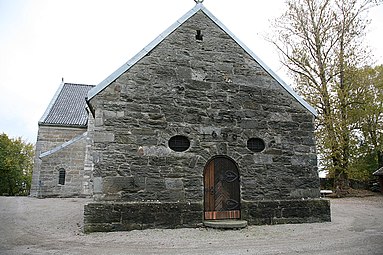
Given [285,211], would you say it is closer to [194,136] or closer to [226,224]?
[226,224]

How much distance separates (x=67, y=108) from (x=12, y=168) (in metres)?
9.32

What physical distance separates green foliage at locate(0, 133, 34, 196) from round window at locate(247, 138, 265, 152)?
23.9 metres

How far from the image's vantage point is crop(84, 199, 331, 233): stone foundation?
22.6 feet

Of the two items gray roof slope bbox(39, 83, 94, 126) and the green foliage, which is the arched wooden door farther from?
the green foliage

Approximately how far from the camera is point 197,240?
6129 mm

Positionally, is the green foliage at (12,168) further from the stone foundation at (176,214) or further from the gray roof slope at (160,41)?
the stone foundation at (176,214)

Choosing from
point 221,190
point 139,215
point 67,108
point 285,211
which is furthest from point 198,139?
point 67,108

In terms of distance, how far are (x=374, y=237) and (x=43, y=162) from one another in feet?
54.3

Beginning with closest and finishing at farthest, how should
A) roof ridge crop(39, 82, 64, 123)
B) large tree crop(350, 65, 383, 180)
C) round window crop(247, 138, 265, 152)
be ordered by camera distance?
round window crop(247, 138, 265, 152) → large tree crop(350, 65, 383, 180) → roof ridge crop(39, 82, 64, 123)

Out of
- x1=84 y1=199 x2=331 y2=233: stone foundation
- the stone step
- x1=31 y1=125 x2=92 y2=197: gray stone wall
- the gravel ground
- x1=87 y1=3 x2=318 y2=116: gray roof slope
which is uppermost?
x1=87 y1=3 x2=318 y2=116: gray roof slope

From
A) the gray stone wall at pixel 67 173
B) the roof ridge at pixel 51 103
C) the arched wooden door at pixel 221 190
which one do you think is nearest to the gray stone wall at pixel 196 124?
the arched wooden door at pixel 221 190

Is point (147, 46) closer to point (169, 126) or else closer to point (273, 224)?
point (169, 126)

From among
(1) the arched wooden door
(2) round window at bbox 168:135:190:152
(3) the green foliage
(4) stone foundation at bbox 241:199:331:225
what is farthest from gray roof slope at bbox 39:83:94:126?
(4) stone foundation at bbox 241:199:331:225

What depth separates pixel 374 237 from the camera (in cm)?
631
